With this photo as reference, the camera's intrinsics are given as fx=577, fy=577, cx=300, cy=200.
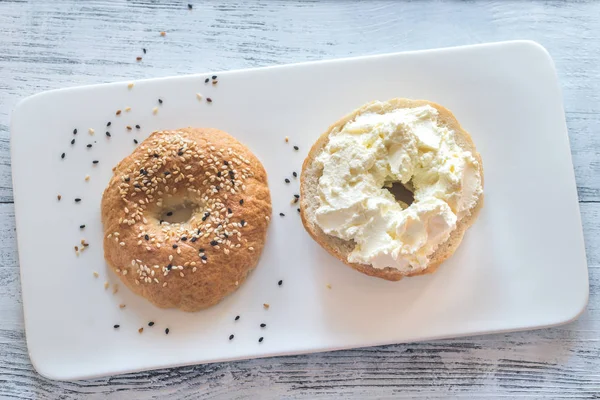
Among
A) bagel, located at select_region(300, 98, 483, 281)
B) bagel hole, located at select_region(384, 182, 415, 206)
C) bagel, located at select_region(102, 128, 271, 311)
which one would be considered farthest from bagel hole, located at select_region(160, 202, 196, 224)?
bagel hole, located at select_region(384, 182, 415, 206)

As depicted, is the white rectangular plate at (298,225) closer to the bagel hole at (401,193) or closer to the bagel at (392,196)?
the bagel at (392,196)

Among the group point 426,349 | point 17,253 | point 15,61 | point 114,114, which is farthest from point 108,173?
point 426,349

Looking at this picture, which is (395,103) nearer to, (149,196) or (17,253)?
(149,196)

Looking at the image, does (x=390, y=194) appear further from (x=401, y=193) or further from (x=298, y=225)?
(x=298, y=225)

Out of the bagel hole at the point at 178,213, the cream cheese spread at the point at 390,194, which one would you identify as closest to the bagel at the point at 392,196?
the cream cheese spread at the point at 390,194

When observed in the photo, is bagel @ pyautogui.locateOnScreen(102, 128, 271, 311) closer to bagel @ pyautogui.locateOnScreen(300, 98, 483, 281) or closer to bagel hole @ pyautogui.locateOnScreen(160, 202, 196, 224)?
bagel hole @ pyautogui.locateOnScreen(160, 202, 196, 224)

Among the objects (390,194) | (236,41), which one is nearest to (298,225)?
(390,194)
